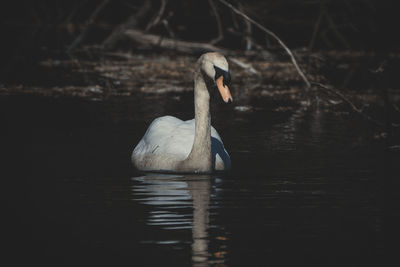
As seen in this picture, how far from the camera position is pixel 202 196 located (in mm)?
9680

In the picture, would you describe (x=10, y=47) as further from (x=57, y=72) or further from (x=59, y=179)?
(x=59, y=179)

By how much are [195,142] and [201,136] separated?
0.10 meters

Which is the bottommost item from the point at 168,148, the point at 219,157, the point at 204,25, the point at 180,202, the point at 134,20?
the point at 180,202

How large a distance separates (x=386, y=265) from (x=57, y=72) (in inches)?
593

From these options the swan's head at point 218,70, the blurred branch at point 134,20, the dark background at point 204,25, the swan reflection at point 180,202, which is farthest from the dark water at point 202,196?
the dark background at point 204,25

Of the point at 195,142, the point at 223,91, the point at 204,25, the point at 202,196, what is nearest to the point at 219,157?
the point at 195,142

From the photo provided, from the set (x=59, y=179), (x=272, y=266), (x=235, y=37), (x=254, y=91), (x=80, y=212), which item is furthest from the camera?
(x=235, y=37)

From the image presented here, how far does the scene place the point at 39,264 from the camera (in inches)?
276

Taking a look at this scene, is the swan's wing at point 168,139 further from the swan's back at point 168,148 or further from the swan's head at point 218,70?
the swan's head at point 218,70

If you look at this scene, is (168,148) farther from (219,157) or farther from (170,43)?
(170,43)

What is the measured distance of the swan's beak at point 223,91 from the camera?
32.0 feet

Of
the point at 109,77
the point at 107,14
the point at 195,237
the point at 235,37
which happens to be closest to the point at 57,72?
the point at 109,77

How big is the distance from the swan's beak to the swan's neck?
2.68 feet

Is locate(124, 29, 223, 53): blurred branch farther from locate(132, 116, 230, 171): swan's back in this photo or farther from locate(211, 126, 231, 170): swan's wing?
locate(211, 126, 231, 170): swan's wing
